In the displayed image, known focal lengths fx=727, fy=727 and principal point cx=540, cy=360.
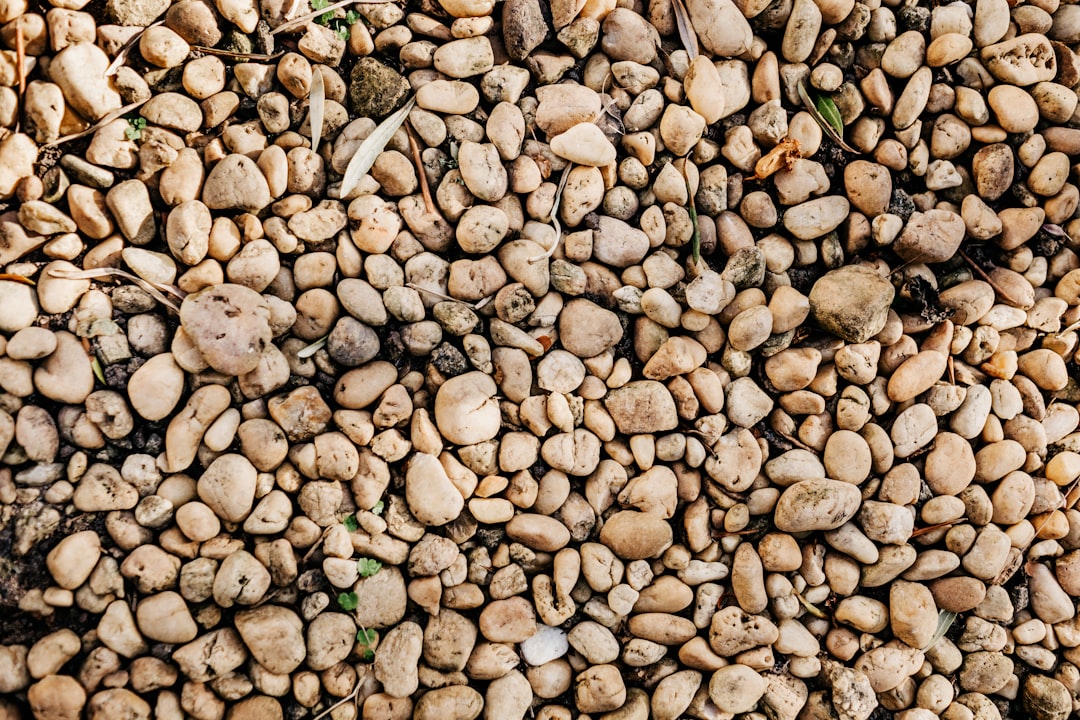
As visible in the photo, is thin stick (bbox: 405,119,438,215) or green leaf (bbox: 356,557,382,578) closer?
green leaf (bbox: 356,557,382,578)

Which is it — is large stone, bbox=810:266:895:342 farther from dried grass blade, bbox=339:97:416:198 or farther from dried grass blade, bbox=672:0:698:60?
dried grass blade, bbox=339:97:416:198

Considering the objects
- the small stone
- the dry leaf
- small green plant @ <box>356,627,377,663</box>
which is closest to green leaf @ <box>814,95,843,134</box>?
the dry leaf

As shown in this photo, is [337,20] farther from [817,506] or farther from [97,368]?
[817,506]

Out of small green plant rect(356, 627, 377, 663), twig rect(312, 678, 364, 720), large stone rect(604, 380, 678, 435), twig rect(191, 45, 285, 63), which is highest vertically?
twig rect(191, 45, 285, 63)

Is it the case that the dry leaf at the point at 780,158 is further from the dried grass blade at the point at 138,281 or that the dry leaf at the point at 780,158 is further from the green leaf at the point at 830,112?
the dried grass blade at the point at 138,281

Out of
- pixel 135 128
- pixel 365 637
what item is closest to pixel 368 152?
pixel 135 128

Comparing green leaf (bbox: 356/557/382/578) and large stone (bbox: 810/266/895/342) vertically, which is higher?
large stone (bbox: 810/266/895/342)

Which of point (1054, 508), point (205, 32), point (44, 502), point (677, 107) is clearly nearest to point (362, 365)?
point (44, 502)
